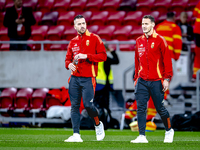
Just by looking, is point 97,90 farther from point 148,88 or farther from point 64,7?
point 64,7

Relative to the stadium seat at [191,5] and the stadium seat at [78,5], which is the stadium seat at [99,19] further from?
the stadium seat at [191,5]

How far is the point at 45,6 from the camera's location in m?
14.7

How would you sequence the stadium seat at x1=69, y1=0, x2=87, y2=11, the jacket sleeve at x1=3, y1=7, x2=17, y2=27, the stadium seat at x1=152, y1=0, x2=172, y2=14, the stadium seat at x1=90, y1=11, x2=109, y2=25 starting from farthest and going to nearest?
the stadium seat at x1=69, y1=0, x2=87, y2=11 → the stadium seat at x1=152, y1=0, x2=172, y2=14 → the stadium seat at x1=90, y1=11, x2=109, y2=25 → the jacket sleeve at x1=3, y1=7, x2=17, y2=27

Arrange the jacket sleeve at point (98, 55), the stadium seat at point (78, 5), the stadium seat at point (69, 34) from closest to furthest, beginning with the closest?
1. the jacket sleeve at point (98, 55)
2. the stadium seat at point (69, 34)
3. the stadium seat at point (78, 5)

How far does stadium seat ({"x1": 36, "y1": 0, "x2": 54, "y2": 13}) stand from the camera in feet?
48.1

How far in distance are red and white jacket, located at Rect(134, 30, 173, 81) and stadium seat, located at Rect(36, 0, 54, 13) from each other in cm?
931

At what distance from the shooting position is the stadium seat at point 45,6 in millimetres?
14672

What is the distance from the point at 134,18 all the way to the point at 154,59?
7635mm

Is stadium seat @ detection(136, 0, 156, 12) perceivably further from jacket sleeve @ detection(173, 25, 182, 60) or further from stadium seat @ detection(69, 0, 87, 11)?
jacket sleeve @ detection(173, 25, 182, 60)

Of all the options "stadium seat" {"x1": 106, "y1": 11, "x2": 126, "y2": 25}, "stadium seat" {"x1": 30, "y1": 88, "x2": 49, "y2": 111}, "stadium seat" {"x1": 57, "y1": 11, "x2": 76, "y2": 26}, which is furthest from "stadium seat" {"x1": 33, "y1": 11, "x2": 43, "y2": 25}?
"stadium seat" {"x1": 30, "y1": 88, "x2": 49, "y2": 111}

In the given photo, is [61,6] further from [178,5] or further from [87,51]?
[87,51]

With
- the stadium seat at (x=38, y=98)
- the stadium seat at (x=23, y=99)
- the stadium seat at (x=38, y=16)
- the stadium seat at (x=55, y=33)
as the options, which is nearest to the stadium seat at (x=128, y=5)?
the stadium seat at (x=55, y=33)

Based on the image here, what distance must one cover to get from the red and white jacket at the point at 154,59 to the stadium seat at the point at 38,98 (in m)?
5.56

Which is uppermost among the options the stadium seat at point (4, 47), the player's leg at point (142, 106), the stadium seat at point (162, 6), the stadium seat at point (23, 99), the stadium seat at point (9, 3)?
the stadium seat at point (9, 3)
